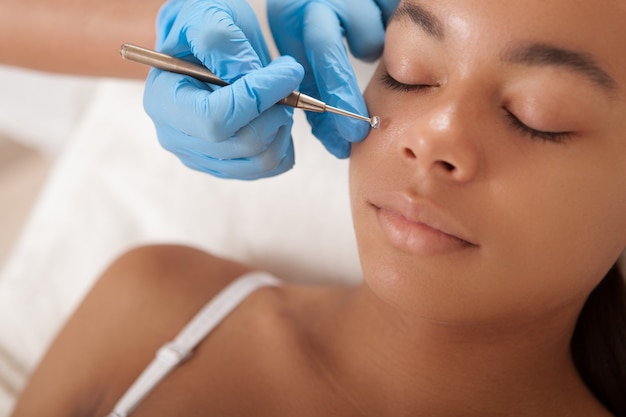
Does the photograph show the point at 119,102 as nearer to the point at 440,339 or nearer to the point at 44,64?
the point at 44,64

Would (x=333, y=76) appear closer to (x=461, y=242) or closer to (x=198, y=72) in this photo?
(x=198, y=72)

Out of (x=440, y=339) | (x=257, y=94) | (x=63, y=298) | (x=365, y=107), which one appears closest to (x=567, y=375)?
(x=440, y=339)

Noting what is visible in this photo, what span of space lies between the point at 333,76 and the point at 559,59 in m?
0.34

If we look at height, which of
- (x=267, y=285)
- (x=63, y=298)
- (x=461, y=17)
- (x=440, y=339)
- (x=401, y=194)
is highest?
(x=461, y=17)

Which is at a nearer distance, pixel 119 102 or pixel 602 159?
Answer: pixel 602 159

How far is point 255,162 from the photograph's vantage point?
99 centimetres

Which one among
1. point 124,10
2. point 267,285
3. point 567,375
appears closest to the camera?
point 567,375

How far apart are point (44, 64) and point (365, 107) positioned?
2.85 ft

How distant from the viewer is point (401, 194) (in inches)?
33.9

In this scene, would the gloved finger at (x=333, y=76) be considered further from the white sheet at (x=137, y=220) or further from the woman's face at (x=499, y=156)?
the white sheet at (x=137, y=220)

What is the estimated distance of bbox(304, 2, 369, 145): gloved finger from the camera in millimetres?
959

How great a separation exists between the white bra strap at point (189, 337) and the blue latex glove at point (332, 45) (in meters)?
0.33

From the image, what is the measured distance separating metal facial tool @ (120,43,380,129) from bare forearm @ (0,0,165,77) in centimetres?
49

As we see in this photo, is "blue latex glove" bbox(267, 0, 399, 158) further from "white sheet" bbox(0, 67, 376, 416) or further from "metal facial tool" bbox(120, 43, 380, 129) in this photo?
"white sheet" bbox(0, 67, 376, 416)
